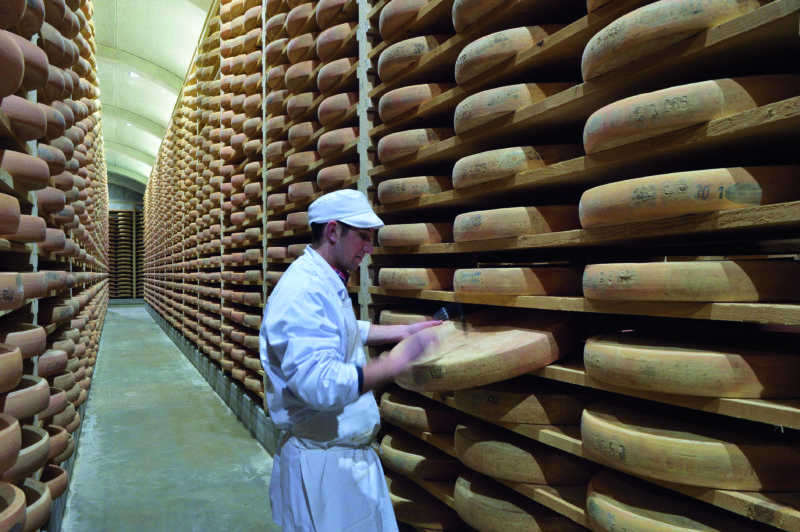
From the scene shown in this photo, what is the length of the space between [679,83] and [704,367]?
797mm

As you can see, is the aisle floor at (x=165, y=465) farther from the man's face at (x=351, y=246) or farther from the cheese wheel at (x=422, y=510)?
the man's face at (x=351, y=246)

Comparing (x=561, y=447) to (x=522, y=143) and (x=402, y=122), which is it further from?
(x=402, y=122)

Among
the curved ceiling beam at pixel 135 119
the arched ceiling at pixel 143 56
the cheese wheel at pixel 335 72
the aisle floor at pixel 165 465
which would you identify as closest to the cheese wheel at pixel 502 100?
the cheese wheel at pixel 335 72

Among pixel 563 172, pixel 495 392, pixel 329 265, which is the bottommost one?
pixel 495 392

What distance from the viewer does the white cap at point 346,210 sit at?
1898 millimetres

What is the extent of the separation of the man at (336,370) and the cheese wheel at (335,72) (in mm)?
1455

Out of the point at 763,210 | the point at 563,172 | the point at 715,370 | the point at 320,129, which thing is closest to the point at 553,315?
the point at 563,172

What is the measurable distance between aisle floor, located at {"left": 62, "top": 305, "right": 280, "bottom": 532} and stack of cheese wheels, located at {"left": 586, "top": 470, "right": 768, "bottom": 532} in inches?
89.2

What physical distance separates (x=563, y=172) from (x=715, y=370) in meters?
0.69

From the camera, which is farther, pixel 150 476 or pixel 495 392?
pixel 150 476

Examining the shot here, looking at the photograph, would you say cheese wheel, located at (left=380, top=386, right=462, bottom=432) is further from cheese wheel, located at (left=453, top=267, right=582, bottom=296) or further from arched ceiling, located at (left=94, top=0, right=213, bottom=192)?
arched ceiling, located at (left=94, top=0, right=213, bottom=192)

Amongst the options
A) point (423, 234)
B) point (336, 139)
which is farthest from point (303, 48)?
point (423, 234)

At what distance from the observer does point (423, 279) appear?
2.43 meters

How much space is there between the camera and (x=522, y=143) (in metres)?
2.27
